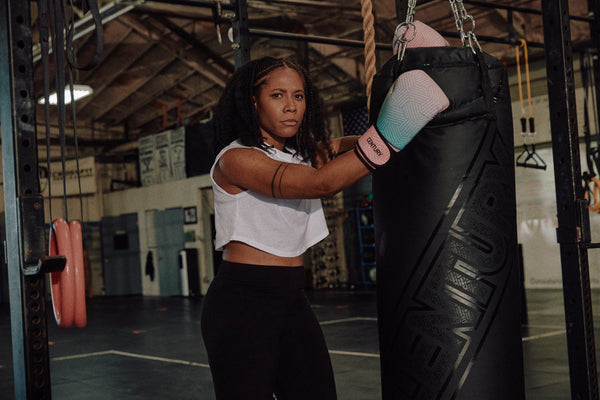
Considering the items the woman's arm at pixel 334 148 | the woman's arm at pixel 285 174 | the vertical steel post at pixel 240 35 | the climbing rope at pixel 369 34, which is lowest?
the woman's arm at pixel 285 174

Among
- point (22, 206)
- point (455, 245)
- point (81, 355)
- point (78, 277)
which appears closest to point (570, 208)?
point (455, 245)

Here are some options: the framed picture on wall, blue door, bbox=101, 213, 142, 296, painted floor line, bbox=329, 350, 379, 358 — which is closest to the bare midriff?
painted floor line, bbox=329, 350, 379, 358

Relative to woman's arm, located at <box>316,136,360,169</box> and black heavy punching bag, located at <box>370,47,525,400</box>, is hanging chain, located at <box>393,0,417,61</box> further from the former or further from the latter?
woman's arm, located at <box>316,136,360,169</box>

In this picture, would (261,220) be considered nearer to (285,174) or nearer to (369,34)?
(285,174)

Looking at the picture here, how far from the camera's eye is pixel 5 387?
5.11 meters

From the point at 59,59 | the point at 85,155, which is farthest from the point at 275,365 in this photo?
the point at 85,155

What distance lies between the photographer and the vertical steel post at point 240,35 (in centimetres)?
279

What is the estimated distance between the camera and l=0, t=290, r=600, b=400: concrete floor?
4.62 meters

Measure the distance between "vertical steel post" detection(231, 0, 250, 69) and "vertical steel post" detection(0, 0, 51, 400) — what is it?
1.11 m

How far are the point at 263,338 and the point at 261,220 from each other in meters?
0.30

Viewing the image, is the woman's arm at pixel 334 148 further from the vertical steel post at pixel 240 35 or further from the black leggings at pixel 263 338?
the vertical steel post at pixel 240 35

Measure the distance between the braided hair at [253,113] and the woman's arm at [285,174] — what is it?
0.29 ft

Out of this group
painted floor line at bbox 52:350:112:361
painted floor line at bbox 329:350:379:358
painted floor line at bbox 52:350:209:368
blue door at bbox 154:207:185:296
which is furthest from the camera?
blue door at bbox 154:207:185:296

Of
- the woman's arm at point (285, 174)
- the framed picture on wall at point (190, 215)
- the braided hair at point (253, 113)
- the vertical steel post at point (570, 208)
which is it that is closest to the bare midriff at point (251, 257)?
the woman's arm at point (285, 174)
